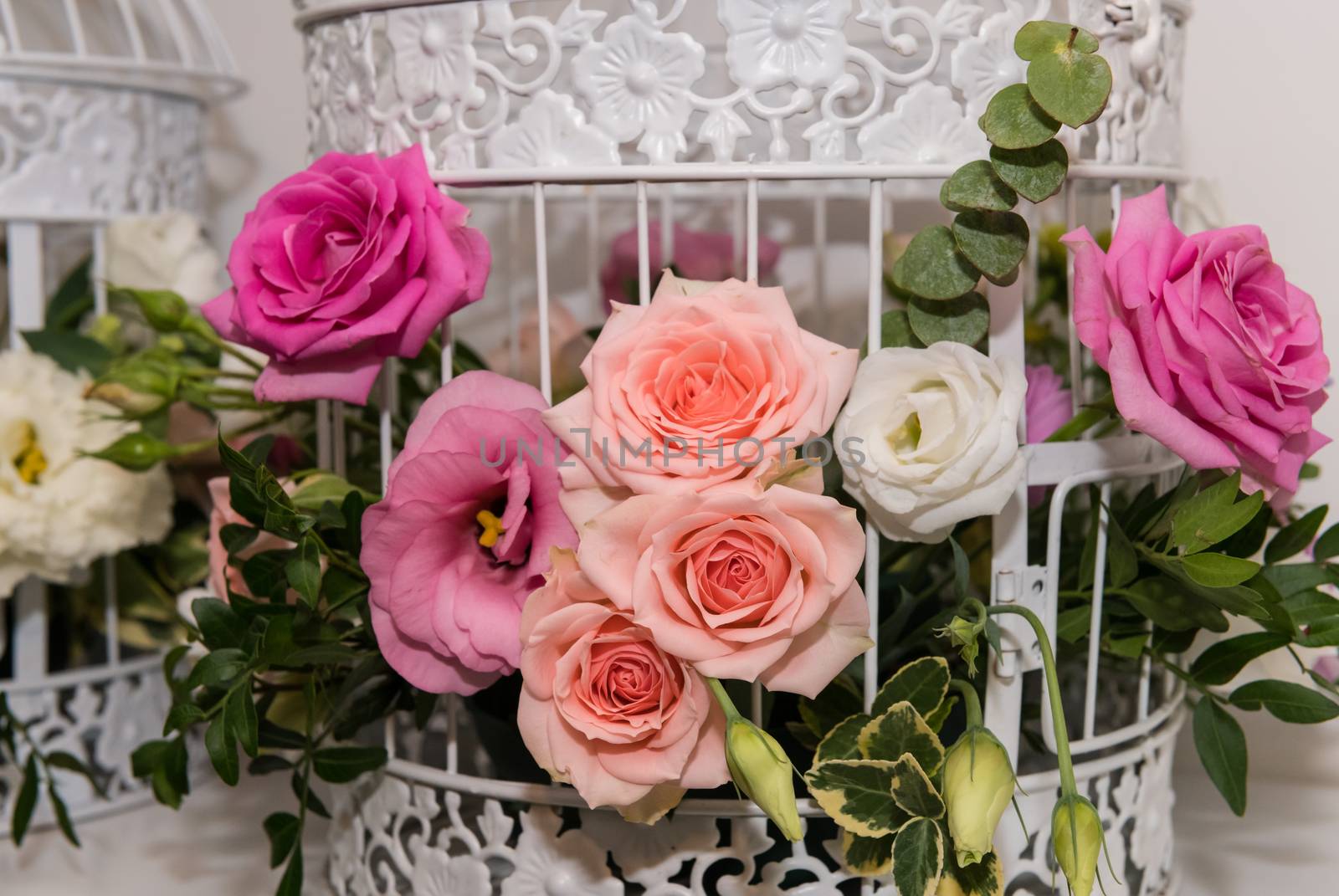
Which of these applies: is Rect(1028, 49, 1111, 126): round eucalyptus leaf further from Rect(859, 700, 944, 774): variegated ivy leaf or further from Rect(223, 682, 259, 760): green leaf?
Rect(223, 682, 259, 760): green leaf

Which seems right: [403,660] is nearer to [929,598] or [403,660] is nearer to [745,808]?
[745,808]

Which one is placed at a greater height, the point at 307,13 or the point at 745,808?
the point at 307,13

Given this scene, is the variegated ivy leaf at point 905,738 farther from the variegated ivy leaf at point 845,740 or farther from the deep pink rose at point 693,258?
the deep pink rose at point 693,258

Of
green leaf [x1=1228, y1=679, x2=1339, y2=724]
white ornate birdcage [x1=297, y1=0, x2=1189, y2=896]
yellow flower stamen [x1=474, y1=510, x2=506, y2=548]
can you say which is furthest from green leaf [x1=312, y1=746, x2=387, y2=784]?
green leaf [x1=1228, y1=679, x2=1339, y2=724]

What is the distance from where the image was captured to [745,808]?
59 centimetres

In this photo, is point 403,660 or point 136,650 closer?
point 403,660

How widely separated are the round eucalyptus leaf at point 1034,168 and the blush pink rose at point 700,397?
11cm

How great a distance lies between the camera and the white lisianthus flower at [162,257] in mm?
876

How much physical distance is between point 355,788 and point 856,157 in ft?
1.51

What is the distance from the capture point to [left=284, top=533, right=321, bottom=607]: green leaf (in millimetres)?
569

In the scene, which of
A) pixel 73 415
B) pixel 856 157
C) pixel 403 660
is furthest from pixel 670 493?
pixel 73 415

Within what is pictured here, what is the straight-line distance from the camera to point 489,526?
0.60 m

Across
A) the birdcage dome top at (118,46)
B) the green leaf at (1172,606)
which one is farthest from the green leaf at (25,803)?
the green leaf at (1172,606)

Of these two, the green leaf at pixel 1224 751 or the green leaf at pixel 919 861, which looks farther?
the green leaf at pixel 1224 751
